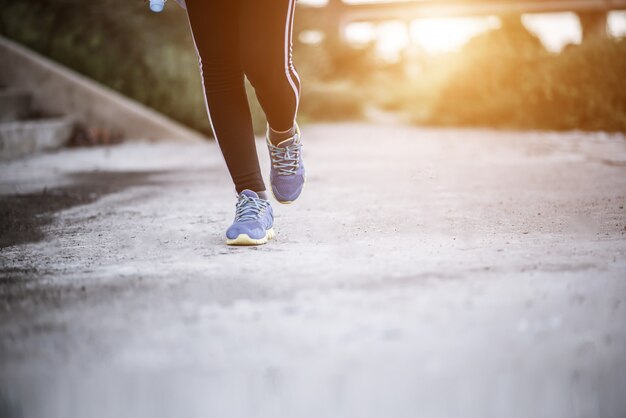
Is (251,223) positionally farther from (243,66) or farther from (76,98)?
(76,98)

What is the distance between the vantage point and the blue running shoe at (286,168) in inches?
106

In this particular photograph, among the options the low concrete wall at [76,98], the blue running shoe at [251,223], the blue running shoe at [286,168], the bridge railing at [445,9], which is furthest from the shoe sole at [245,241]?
the bridge railing at [445,9]

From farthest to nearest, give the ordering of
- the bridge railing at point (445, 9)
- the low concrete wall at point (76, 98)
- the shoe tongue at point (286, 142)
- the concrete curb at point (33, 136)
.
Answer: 1. the bridge railing at point (445, 9)
2. the low concrete wall at point (76, 98)
3. the concrete curb at point (33, 136)
4. the shoe tongue at point (286, 142)

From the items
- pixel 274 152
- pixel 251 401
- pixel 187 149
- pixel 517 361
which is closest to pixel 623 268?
pixel 517 361

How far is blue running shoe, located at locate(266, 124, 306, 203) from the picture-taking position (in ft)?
8.84

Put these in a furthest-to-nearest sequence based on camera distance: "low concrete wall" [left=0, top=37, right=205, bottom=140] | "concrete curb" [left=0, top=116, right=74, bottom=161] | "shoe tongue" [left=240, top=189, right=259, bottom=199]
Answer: "low concrete wall" [left=0, top=37, right=205, bottom=140] → "concrete curb" [left=0, top=116, right=74, bottom=161] → "shoe tongue" [left=240, top=189, right=259, bottom=199]

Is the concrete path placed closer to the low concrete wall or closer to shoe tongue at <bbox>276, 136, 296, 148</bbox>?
shoe tongue at <bbox>276, 136, 296, 148</bbox>

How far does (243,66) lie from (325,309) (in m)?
1.09

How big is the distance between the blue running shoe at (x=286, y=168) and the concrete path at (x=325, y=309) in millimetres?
160

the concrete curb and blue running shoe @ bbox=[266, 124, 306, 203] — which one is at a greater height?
blue running shoe @ bbox=[266, 124, 306, 203]

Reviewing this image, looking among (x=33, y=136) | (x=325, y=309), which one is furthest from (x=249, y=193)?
(x=33, y=136)

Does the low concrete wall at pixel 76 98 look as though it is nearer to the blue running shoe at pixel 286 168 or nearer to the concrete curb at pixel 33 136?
the concrete curb at pixel 33 136

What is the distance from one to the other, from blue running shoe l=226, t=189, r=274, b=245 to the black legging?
0.27 ft

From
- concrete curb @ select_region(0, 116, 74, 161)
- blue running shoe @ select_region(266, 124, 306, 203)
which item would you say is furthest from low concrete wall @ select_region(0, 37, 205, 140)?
blue running shoe @ select_region(266, 124, 306, 203)
